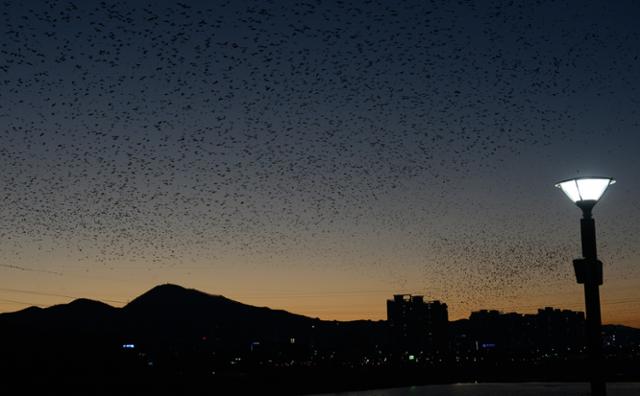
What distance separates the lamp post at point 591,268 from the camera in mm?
9359

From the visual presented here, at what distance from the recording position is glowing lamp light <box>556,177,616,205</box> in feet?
32.7

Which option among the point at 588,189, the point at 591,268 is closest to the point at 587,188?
the point at 588,189

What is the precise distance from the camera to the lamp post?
936 cm

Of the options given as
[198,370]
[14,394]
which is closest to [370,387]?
[198,370]

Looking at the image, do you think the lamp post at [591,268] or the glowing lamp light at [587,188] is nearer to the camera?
the lamp post at [591,268]

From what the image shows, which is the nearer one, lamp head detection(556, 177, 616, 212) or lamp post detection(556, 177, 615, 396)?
lamp post detection(556, 177, 615, 396)

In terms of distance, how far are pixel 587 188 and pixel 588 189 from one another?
2 cm

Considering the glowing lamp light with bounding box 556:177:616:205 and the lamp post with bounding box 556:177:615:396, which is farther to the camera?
the glowing lamp light with bounding box 556:177:616:205

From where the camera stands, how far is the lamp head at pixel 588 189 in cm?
995

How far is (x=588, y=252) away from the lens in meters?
9.80

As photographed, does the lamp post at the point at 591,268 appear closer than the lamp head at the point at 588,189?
Yes

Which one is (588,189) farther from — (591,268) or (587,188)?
(591,268)

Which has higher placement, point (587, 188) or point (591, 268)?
point (587, 188)

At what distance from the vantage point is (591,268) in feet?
31.7
